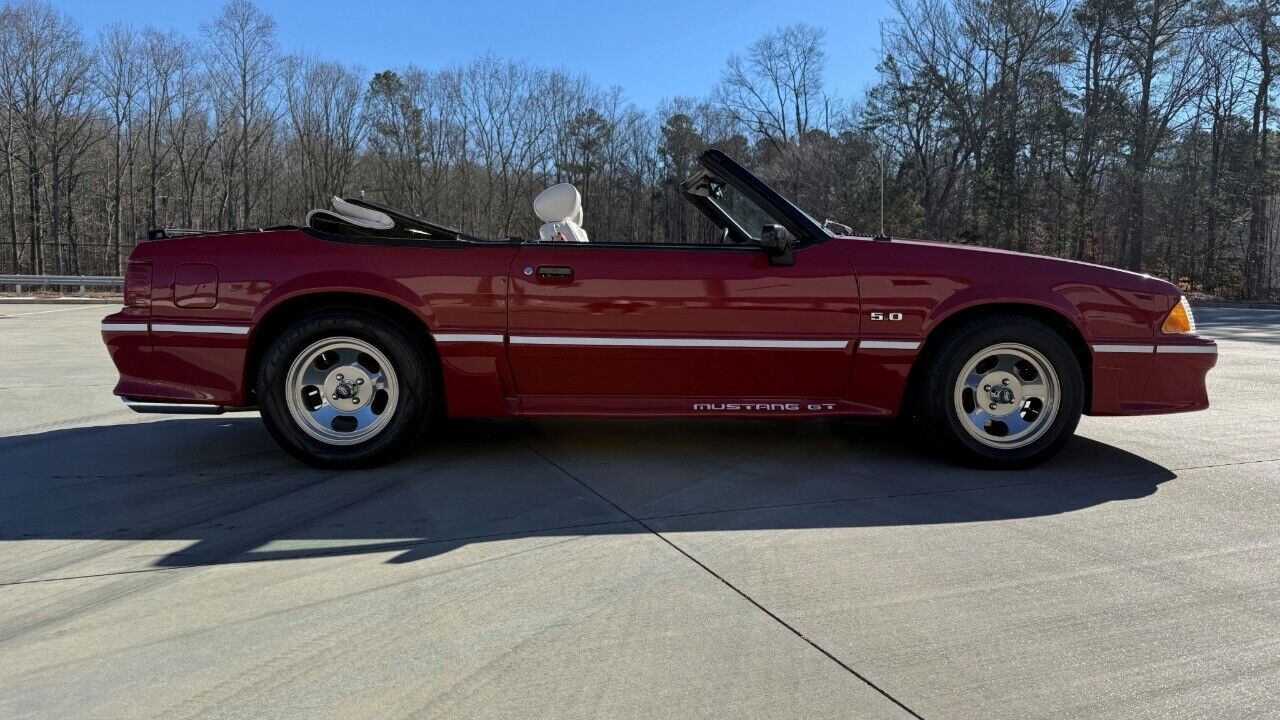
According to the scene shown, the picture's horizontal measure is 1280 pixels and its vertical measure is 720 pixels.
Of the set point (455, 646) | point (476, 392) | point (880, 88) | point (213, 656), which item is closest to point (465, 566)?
point (455, 646)

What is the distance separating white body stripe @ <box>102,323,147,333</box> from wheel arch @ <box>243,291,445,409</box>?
0.52m

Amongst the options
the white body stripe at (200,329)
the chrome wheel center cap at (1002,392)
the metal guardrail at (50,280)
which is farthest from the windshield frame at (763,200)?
the metal guardrail at (50,280)

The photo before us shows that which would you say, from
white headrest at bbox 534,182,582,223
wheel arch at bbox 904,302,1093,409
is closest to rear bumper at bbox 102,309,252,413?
white headrest at bbox 534,182,582,223

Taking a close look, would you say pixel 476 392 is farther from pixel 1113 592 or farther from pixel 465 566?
pixel 1113 592

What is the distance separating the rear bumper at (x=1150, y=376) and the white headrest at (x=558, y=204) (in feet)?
9.44

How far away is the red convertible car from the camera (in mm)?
4062

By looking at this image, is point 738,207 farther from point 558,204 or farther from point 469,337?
point 469,337

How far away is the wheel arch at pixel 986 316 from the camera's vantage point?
13.8 ft

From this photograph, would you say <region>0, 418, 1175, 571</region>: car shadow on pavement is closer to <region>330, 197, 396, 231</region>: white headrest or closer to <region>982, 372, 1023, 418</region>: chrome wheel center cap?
<region>982, 372, 1023, 418</region>: chrome wheel center cap

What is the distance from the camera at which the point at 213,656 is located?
2186 millimetres

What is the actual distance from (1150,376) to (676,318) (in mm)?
2388

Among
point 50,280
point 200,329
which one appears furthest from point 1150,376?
point 50,280

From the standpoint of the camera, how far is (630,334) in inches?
160

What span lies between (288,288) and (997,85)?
148 feet
